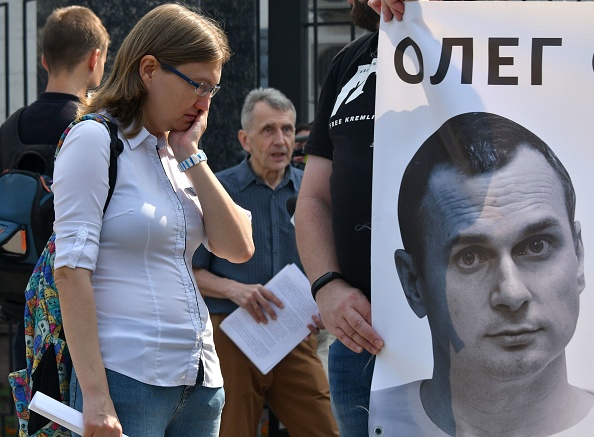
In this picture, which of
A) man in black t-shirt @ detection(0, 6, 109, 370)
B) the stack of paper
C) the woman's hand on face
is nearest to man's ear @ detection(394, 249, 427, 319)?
the woman's hand on face

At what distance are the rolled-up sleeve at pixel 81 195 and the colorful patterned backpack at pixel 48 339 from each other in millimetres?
49

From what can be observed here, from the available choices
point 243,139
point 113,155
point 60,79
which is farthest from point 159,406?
point 243,139

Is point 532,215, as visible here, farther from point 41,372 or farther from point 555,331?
point 41,372

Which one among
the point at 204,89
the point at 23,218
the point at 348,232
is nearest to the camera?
the point at 348,232

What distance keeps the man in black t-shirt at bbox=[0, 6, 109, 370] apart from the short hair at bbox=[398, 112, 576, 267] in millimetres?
1845

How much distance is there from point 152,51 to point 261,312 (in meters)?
2.42

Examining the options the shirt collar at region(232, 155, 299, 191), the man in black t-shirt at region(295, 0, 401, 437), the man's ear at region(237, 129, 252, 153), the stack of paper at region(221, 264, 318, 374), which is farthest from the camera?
the man's ear at region(237, 129, 252, 153)

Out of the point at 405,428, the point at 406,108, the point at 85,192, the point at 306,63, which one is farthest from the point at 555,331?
the point at 306,63

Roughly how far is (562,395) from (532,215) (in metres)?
0.42

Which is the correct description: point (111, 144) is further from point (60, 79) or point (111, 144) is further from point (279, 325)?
point (279, 325)

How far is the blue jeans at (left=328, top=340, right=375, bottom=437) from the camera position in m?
2.71

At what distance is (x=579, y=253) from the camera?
2.38m

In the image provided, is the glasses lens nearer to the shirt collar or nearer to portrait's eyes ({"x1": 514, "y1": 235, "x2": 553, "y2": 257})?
portrait's eyes ({"x1": 514, "y1": 235, "x2": 553, "y2": 257})

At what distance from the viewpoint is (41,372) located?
2641 mm
